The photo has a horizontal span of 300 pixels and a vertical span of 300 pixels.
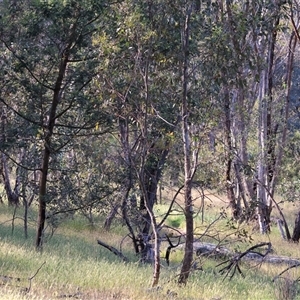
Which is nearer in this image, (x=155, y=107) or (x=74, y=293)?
(x=74, y=293)

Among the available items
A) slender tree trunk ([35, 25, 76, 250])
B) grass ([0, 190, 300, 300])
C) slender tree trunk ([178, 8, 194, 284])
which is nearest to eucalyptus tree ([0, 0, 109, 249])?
slender tree trunk ([35, 25, 76, 250])

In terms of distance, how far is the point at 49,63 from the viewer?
13.0 meters

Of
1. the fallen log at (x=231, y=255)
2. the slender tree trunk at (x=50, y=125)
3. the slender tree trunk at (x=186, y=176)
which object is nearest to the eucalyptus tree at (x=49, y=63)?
the slender tree trunk at (x=50, y=125)

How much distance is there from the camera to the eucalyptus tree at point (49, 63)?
1193 cm

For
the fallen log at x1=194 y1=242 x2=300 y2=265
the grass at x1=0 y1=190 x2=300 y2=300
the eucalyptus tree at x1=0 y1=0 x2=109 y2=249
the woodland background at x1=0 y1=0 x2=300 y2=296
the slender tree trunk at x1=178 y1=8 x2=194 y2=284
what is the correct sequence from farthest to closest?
the fallen log at x1=194 y1=242 x2=300 y2=265 < the eucalyptus tree at x1=0 y1=0 x2=109 y2=249 < the woodland background at x1=0 y1=0 x2=300 y2=296 < the slender tree trunk at x1=178 y1=8 x2=194 y2=284 < the grass at x1=0 y1=190 x2=300 y2=300

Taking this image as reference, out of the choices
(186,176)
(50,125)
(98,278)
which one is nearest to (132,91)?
(186,176)

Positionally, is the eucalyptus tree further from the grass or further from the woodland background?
the grass

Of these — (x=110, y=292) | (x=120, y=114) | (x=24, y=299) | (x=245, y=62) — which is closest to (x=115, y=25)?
(x=120, y=114)

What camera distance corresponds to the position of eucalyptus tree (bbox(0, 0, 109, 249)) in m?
11.9

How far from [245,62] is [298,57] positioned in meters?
14.3

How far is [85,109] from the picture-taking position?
12.8m

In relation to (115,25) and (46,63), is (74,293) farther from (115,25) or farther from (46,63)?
(46,63)

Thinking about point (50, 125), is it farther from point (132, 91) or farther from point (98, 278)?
point (98, 278)

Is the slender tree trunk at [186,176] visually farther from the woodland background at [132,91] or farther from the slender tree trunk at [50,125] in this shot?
the slender tree trunk at [50,125]
